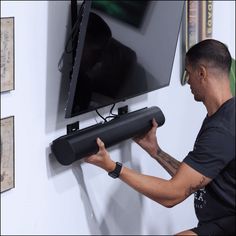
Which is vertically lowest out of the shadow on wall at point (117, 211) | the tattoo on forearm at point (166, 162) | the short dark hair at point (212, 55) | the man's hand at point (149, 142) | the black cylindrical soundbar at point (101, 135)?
the shadow on wall at point (117, 211)

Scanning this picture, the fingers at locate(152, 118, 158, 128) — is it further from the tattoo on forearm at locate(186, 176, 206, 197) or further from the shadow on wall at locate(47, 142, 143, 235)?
the tattoo on forearm at locate(186, 176, 206, 197)

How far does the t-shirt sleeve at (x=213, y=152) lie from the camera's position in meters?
1.92

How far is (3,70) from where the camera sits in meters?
1.71

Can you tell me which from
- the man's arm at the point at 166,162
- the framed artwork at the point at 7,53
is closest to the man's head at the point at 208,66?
the man's arm at the point at 166,162

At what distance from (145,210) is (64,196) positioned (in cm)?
74

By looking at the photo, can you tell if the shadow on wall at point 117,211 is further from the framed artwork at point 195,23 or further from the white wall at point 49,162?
the framed artwork at point 195,23

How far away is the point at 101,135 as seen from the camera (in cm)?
205

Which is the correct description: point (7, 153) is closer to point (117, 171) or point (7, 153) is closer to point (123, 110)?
point (117, 171)

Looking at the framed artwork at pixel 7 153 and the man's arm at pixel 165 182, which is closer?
the framed artwork at pixel 7 153

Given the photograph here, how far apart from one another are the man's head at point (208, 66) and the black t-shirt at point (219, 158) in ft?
0.33

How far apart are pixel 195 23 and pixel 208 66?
2.98 ft

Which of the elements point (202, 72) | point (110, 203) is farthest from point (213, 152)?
point (110, 203)

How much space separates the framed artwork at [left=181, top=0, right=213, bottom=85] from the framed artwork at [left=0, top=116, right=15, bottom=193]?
1.30 metres

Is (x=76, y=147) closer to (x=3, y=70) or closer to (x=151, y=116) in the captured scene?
(x=3, y=70)
